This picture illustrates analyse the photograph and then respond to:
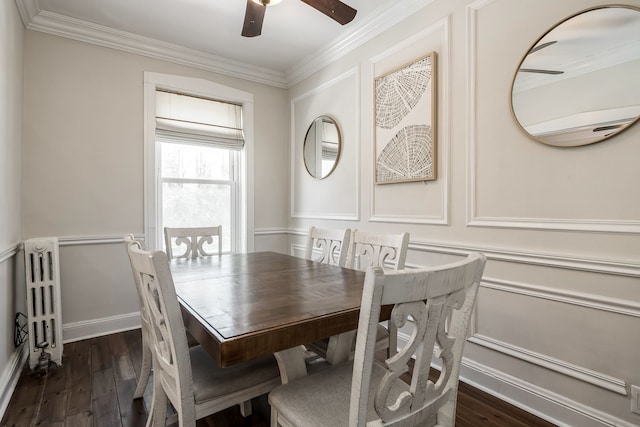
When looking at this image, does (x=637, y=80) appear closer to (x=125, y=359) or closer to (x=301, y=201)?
(x=301, y=201)

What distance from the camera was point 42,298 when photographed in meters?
2.35

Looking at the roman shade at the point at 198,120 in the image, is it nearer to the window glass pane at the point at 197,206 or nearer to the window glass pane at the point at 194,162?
the window glass pane at the point at 194,162

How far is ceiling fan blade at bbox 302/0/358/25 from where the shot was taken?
190 cm

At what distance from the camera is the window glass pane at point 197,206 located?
330 cm

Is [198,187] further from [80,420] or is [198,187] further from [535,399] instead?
[535,399]

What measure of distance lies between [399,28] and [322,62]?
103 centimetres

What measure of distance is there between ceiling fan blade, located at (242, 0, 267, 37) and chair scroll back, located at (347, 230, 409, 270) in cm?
152

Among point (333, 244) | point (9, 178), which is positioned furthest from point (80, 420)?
point (333, 244)

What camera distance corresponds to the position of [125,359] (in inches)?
94.0

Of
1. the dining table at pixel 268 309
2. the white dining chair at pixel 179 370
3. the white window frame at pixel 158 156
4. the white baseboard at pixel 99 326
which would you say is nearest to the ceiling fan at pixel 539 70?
the dining table at pixel 268 309

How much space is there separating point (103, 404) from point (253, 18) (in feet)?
8.17

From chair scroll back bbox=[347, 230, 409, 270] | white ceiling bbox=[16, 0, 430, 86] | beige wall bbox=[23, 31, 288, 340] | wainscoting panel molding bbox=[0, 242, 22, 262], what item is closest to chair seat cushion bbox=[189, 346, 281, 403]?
chair scroll back bbox=[347, 230, 409, 270]

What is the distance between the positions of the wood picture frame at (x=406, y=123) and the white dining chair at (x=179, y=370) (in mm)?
1694

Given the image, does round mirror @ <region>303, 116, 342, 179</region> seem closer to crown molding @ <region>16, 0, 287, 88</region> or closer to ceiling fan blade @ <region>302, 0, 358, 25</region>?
crown molding @ <region>16, 0, 287, 88</region>
